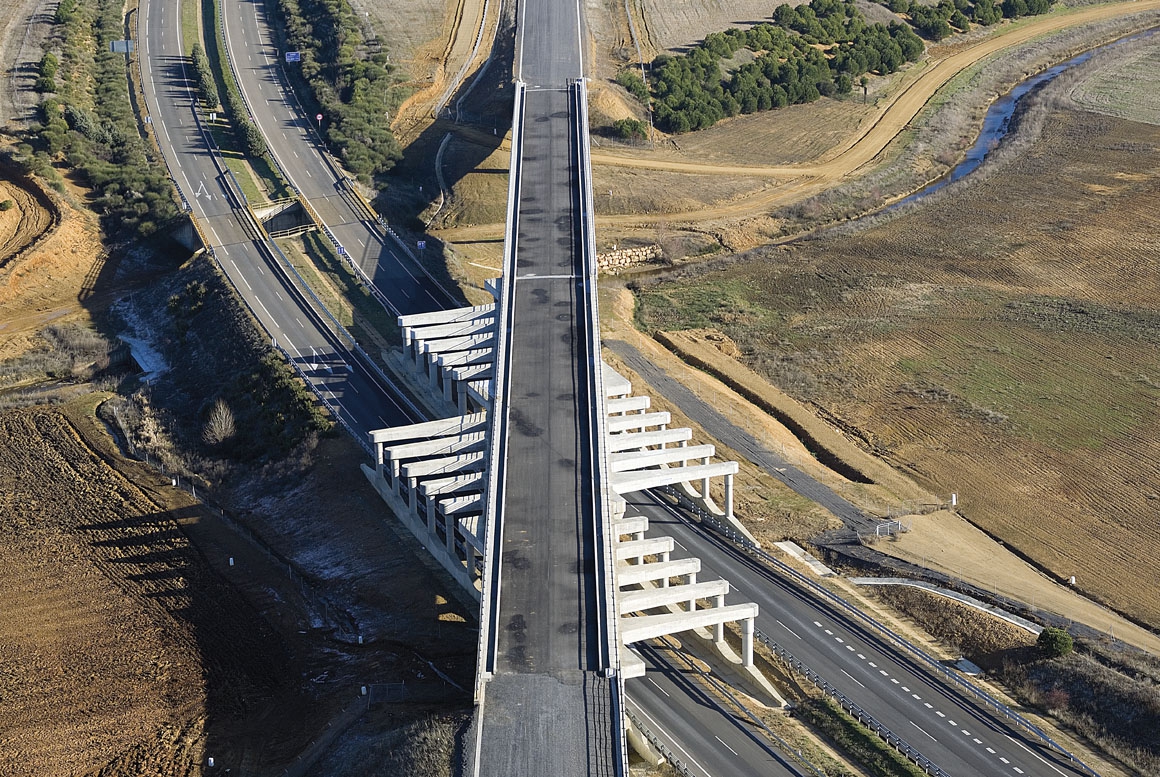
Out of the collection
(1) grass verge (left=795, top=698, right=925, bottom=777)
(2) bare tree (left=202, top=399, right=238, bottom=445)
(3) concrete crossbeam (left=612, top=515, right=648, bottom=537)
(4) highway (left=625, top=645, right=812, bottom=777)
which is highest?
(3) concrete crossbeam (left=612, top=515, right=648, bottom=537)

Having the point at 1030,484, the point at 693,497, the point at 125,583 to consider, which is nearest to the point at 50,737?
the point at 125,583

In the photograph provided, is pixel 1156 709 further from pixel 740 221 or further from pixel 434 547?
pixel 740 221

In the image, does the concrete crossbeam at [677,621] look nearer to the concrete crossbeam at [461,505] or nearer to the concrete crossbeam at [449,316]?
the concrete crossbeam at [461,505]

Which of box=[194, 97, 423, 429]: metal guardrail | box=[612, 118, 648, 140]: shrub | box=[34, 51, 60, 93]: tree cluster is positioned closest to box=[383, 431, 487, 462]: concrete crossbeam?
box=[194, 97, 423, 429]: metal guardrail

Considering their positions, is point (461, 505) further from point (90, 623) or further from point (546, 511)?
point (90, 623)

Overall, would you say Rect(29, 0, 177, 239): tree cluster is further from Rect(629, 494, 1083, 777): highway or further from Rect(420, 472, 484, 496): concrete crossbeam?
Rect(629, 494, 1083, 777): highway

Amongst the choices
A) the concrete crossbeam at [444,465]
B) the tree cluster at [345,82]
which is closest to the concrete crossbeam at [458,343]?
the concrete crossbeam at [444,465]
